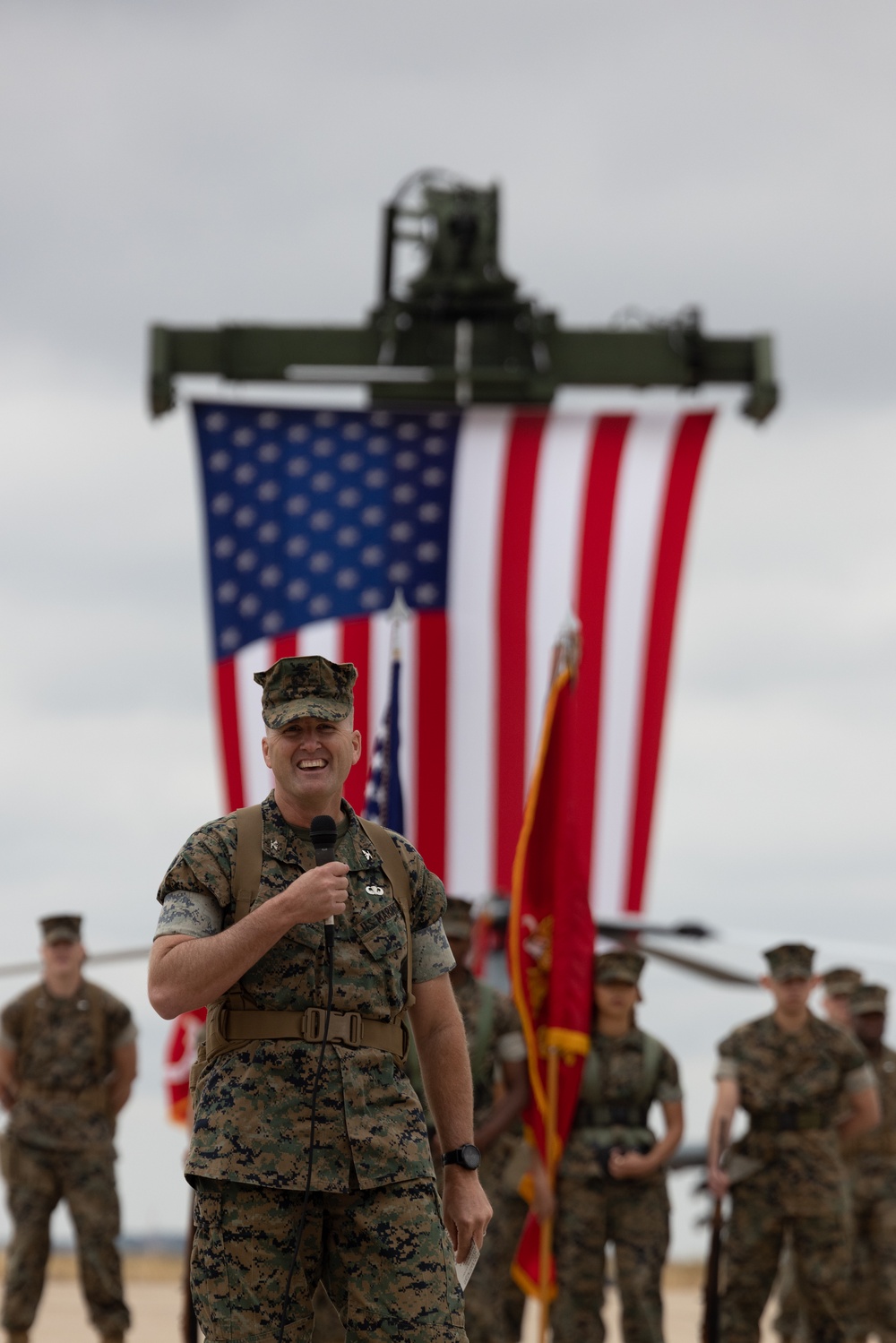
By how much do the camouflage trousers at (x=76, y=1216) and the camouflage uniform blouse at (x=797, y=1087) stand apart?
3284 mm

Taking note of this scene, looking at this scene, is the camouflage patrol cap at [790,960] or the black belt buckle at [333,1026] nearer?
the black belt buckle at [333,1026]

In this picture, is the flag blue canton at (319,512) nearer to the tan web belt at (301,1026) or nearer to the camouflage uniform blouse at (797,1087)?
the camouflage uniform blouse at (797,1087)

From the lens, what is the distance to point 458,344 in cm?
1852

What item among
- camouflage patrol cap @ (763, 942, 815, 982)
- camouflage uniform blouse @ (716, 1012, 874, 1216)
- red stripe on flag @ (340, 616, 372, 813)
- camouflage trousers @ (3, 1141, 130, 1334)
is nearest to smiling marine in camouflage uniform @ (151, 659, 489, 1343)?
camouflage patrol cap @ (763, 942, 815, 982)

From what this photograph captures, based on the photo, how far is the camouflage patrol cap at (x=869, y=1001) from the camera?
11.8 meters

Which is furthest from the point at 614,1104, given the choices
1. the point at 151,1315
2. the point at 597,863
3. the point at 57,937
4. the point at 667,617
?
the point at 151,1315

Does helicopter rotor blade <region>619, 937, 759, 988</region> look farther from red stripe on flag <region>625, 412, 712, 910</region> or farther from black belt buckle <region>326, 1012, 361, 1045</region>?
black belt buckle <region>326, 1012, 361, 1045</region>

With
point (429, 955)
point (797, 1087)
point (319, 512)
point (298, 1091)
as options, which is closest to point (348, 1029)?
point (298, 1091)

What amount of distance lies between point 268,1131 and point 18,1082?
291 inches

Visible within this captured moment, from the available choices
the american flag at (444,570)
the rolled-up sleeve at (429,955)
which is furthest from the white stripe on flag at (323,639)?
the rolled-up sleeve at (429,955)

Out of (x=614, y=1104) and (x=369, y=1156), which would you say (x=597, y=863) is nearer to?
(x=614, y=1104)

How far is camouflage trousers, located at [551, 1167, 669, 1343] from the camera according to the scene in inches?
377

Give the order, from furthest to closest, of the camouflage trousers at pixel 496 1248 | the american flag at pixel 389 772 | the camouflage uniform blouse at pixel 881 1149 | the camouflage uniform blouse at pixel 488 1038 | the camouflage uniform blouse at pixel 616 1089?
1. the camouflage uniform blouse at pixel 881 1149
2. the camouflage uniform blouse at pixel 616 1089
3. the camouflage uniform blouse at pixel 488 1038
4. the camouflage trousers at pixel 496 1248
5. the american flag at pixel 389 772

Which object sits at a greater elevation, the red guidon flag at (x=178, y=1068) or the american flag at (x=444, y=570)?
the american flag at (x=444, y=570)
